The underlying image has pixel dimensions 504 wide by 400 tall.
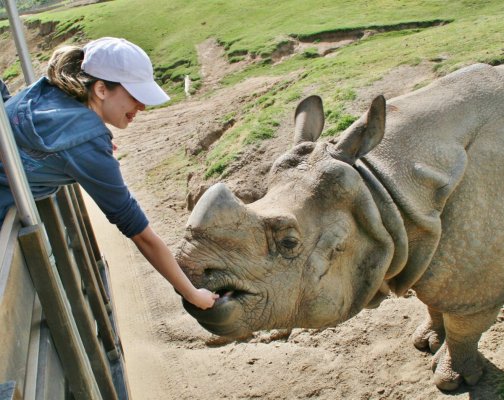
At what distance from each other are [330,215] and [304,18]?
1629 cm

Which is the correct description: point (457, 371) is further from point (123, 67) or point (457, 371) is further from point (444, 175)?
point (123, 67)

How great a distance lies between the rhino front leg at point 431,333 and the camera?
5.18 metres

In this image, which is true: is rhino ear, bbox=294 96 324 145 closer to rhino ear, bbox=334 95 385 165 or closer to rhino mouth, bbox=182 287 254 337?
rhino ear, bbox=334 95 385 165

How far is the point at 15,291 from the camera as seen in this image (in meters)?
2.08

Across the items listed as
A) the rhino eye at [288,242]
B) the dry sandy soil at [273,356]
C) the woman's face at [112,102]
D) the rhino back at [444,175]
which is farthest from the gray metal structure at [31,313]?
the dry sandy soil at [273,356]

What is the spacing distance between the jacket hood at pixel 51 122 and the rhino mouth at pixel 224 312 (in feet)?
3.24

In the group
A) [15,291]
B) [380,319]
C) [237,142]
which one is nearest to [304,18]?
[237,142]

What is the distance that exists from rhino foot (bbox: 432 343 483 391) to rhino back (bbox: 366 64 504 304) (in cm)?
78

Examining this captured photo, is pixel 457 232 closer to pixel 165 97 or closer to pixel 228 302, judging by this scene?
pixel 228 302

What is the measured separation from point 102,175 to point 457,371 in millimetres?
3207

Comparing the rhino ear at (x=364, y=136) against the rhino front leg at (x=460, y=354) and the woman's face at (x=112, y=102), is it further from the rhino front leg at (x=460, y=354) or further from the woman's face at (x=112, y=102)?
the rhino front leg at (x=460, y=354)

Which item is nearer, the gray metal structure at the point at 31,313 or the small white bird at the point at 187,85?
the gray metal structure at the point at 31,313

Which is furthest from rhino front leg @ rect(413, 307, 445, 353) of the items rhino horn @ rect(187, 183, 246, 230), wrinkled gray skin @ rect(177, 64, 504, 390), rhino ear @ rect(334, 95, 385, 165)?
rhino horn @ rect(187, 183, 246, 230)

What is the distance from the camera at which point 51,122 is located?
9.02 feet
